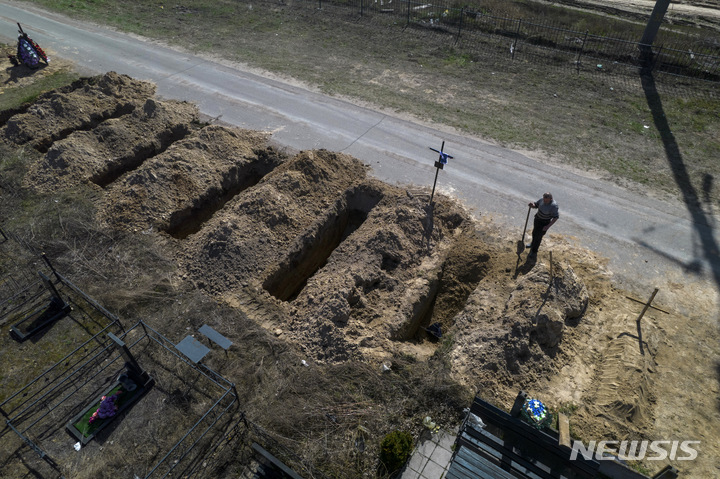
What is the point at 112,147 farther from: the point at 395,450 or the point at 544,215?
the point at 544,215

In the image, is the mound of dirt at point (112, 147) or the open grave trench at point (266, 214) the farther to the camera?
the mound of dirt at point (112, 147)

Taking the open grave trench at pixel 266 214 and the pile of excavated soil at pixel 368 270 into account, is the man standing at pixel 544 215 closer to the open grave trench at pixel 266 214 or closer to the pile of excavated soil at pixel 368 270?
the pile of excavated soil at pixel 368 270

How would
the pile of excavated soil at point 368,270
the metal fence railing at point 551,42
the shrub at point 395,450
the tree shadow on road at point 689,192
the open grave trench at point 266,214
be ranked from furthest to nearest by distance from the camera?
the metal fence railing at point 551,42
the tree shadow on road at point 689,192
the open grave trench at point 266,214
the pile of excavated soil at point 368,270
the shrub at point 395,450

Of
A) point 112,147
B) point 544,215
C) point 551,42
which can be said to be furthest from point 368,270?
point 551,42

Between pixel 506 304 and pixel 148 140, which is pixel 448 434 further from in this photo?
pixel 148 140

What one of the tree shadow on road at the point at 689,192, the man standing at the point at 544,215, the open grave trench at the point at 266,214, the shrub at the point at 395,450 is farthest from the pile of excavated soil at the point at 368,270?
the tree shadow on road at the point at 689,192

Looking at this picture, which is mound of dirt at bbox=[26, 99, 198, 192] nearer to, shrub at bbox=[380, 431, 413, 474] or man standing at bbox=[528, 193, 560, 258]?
shrub at bbox=[380, 431, 413, 474]
